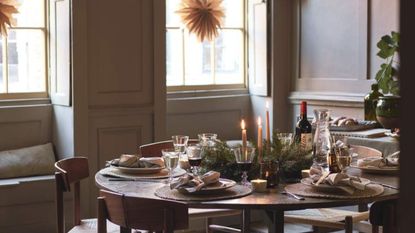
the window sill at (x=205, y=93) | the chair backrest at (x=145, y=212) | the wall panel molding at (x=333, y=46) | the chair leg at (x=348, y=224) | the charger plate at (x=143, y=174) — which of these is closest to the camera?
the chair backrest at (x=145, y=212)

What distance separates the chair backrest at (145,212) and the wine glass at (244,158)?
0.49m

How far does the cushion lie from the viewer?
4.29m

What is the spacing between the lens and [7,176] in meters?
4.28

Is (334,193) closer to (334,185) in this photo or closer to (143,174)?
(334,185)

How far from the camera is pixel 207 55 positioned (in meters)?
5.24

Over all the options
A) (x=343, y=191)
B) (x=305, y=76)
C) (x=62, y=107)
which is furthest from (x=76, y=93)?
(x=343, y=191)

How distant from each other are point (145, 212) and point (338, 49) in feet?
9.98

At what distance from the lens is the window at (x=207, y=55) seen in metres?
5.06

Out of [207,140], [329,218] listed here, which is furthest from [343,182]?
[329,218]

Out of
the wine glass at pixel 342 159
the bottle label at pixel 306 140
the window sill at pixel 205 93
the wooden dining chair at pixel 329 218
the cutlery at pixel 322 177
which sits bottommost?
the wooden dining chair at pixel 329 218

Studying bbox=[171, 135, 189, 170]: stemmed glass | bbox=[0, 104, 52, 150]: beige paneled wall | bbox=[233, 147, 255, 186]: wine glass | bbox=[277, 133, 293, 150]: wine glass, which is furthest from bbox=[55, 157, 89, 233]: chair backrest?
bbox=[0, 104, 52, 150]: beige paneled wall

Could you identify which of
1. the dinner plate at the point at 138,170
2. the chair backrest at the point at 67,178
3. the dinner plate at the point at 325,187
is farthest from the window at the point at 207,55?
the dinner plate at the point at 325,187

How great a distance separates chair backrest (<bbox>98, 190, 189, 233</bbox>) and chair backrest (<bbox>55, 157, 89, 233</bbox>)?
65 cm

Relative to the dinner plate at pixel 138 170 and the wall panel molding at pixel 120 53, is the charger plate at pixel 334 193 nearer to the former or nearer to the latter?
the dinner plate at pixel 138 170
